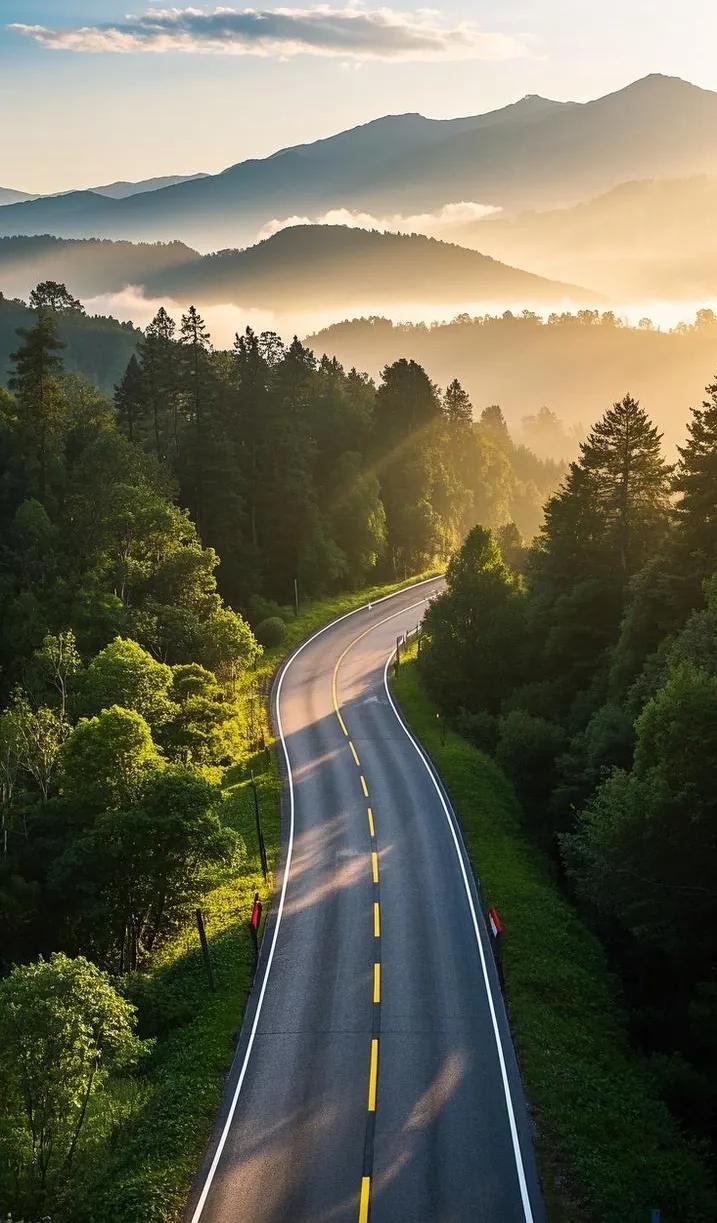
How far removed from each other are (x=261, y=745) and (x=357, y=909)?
21.1 meters

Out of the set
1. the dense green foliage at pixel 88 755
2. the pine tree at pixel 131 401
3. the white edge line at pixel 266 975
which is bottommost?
the white edge line at pixel 266 975

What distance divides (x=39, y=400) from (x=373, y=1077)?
54.7m

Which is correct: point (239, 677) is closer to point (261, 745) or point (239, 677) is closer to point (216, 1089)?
point (261, 745)

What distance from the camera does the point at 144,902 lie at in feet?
112

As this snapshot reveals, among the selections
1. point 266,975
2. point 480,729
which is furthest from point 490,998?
point 480,729

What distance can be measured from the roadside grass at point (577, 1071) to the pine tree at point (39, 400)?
133 ft

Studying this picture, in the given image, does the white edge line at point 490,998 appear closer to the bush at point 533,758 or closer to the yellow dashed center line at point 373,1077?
the yellow dashed center line at point 373,1077

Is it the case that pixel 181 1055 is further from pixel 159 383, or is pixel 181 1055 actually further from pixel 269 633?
pixel 159 383

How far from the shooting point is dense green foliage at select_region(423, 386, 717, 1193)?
30.7 metres

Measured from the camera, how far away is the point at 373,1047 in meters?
26.9

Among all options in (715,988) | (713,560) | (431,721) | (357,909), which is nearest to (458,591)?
(431,721)

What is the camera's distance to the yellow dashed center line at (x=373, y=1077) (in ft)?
80.0

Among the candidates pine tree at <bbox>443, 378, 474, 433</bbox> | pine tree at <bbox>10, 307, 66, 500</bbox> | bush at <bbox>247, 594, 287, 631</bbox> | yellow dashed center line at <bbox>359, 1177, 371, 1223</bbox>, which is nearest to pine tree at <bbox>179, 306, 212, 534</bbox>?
bush at <bbox>247, 594, 287, 631</bbox>

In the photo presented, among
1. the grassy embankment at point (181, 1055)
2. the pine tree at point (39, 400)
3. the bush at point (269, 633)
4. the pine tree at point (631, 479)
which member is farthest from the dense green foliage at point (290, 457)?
the grassy embankment at point (181, 1055)
